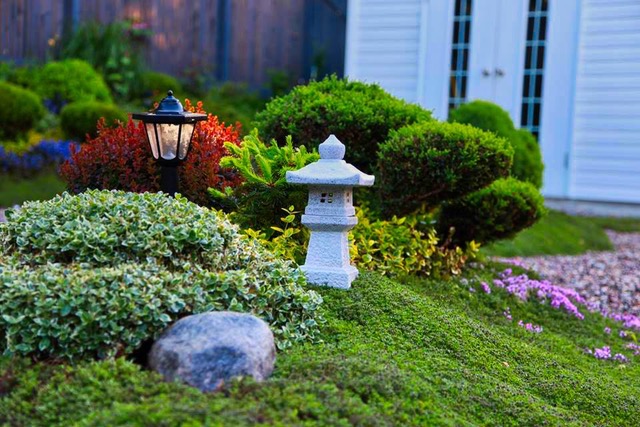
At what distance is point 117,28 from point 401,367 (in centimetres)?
1036

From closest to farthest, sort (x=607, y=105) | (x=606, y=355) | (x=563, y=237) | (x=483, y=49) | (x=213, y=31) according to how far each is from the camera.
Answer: (x=606, y=355) → (x=563, y=237) → (x=607, y=105) → (x=483, y=49) → (x=213, y=31)

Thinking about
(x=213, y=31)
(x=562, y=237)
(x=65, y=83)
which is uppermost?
(x=213, y=31)

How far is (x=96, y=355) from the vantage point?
3.35 metres

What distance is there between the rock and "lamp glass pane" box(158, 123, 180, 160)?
5.48 ft

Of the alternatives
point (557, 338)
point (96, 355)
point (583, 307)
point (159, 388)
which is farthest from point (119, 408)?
point (583, 307)

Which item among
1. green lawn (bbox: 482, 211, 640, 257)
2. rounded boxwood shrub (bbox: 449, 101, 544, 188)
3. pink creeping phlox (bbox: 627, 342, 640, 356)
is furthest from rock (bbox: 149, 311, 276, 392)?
green lawn (bbox: 482, 211, 640, 257)

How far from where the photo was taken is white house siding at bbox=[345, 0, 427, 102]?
13016mm

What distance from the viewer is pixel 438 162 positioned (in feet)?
18.6

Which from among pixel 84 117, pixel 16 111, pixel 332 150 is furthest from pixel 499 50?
pixel 332 150

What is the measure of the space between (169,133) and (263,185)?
720 mm

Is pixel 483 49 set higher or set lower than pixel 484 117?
higher

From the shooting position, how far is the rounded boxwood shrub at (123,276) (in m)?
3.30

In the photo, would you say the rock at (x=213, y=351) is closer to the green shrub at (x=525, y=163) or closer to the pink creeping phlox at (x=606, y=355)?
the pink creeping phlox at (x=606, y=355)

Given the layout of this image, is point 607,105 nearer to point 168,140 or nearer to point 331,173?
point 331,173
